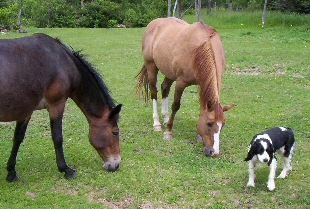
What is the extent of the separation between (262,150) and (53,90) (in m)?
2.44

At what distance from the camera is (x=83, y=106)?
16.2 ft

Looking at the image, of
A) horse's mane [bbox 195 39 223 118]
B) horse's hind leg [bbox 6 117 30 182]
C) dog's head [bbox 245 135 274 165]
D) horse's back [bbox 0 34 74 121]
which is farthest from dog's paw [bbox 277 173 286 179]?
horse's hind leg [bbox 6 117 30 182]

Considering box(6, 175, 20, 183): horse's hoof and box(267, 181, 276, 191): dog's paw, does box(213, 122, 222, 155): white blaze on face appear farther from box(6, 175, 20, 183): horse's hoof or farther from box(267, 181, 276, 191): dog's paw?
box(6, 175, 20, 183): horse's hoof

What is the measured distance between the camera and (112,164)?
4.98 metres

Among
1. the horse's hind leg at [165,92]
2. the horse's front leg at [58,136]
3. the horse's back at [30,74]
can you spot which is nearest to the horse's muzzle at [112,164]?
the horse's front leg at [58,136]

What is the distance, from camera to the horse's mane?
5395mm

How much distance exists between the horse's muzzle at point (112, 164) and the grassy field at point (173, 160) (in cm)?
8

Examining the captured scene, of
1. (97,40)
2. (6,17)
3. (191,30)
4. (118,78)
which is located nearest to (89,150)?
(191,30)

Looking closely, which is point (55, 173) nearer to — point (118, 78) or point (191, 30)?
point (191, 30)

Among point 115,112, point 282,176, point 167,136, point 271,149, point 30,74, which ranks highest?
point 30,74

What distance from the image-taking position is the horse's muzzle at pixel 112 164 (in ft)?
16.3

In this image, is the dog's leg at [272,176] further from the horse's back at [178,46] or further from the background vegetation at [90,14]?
the background vegetation at [90,14]

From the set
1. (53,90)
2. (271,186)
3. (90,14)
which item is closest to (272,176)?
(271,186)

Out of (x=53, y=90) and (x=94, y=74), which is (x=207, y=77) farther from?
(x=53, y=90)
